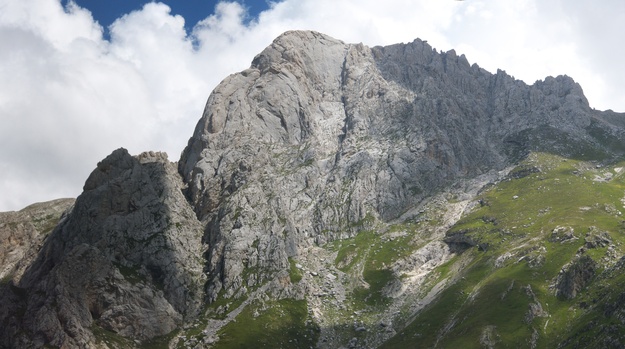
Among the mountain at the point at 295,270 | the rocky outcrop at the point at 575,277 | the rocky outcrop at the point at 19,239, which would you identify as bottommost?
the rocky outcrop at the point at 575,277

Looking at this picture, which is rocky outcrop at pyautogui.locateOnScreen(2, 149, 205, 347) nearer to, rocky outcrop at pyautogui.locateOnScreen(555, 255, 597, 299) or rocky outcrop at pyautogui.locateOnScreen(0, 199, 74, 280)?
rocky outcrop at pyautogui.locateOnScreen(0, 199, 74, 280)

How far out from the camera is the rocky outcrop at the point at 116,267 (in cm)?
11812

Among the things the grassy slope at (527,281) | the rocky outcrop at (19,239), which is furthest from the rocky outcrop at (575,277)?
the rocky outcrop at (19,239)

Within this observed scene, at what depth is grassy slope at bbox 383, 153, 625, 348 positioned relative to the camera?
108125 millimetres

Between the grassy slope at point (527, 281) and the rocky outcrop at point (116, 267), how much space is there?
210 feet

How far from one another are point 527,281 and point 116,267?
108182 millimetres

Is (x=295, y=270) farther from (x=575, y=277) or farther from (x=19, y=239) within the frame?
(x=19, y=239)

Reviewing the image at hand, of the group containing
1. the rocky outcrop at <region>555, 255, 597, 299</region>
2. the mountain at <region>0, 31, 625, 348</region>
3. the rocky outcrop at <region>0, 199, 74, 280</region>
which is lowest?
the rocky outcrop at <region>555, 255, 597, 299</region>

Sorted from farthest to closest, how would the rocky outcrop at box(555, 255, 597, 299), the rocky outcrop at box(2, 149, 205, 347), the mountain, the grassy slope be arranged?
the rocky outcrop at box(2, 149, 205, 347) < the rocky outcrop at box(555, 255, 597, 299) < the mountain < the grassy slope

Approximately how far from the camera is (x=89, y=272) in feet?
433

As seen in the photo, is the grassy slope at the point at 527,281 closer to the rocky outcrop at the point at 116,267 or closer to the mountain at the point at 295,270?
the mountain at the point at 295,270

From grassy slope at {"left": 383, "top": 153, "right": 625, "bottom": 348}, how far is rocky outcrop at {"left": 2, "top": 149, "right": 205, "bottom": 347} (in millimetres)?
64080

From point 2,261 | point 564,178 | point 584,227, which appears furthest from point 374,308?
point 2,261

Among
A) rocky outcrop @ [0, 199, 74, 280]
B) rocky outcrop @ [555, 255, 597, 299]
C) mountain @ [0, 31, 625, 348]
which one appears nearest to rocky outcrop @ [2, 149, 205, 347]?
mountain @ [0, 31, 625, 348]
